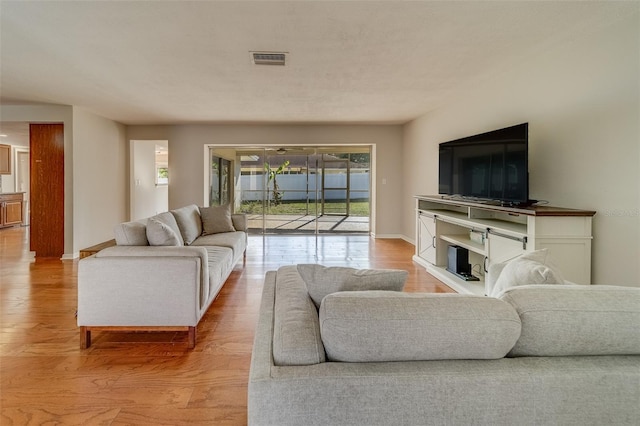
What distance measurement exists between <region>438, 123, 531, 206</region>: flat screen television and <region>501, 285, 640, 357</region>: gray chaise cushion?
216cm

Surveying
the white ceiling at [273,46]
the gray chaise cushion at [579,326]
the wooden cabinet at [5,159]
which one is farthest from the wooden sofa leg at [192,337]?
the wooden cabinet at [5,159]

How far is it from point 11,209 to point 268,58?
9.11 m

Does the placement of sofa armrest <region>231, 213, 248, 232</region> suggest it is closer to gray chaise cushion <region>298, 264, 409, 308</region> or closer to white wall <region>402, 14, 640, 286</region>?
white wall <region>402, 14, 640, 286</region>

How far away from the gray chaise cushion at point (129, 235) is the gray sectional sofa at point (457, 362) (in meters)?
2.16

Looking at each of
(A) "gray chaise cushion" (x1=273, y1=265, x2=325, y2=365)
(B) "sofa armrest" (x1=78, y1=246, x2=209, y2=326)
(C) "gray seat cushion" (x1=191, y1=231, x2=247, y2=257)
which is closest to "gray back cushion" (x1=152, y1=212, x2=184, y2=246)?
(C) "gray seat cushion" (x1=191, y1=231, x2=247, y2=257)

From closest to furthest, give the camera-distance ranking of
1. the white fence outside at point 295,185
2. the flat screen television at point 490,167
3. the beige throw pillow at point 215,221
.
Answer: the flat screen television at point 490,167
the beige throw pillow at point 215,221
the white fence outside at point 295,185

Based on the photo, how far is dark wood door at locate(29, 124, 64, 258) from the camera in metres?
5.49

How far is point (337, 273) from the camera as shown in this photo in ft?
4.71

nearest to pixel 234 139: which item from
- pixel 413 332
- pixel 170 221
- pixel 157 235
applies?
pixel 170 221

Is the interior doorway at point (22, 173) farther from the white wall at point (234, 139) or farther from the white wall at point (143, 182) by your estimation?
the white wall at point (234, 139)

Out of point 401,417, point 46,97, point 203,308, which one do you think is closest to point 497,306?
point 401,417

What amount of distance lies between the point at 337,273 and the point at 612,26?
297 cm

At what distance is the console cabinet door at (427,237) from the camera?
4.51m

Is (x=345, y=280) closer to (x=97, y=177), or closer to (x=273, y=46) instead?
(x=273, y=46)
